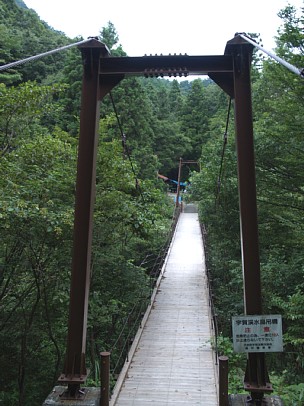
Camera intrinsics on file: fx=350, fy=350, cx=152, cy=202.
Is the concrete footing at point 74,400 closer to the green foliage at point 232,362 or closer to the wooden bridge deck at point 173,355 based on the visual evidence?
the wooden bridge deck at point 173,355

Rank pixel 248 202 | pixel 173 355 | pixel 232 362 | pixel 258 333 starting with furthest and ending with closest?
pixel 232 362
pixel 173 355
pixel 248 202
pixel 258 333

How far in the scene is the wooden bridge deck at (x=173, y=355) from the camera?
405 centimetres

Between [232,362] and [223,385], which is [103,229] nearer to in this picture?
[232,362]

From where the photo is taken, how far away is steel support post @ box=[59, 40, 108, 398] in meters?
2.94

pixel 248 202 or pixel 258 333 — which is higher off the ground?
pixel 248 202

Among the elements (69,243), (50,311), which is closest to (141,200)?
(69,243)

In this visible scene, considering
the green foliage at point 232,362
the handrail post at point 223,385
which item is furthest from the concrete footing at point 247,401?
the green foliage at point 232,362

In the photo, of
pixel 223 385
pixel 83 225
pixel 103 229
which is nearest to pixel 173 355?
pixel 103 229

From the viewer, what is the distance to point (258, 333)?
279cm

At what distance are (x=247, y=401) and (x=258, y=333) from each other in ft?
1.94

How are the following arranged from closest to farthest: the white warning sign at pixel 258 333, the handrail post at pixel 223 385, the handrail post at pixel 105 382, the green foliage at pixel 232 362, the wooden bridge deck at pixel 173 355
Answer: the white warning sign at pixel 258 333, the handrail post at pixel 223 385, the handrail post at pixel 105 382, the wooden bridge deck at pixel 173 355, the green foliage at pixel 232 362

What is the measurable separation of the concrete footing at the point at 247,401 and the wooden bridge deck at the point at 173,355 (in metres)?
1.05

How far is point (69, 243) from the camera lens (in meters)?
5.10

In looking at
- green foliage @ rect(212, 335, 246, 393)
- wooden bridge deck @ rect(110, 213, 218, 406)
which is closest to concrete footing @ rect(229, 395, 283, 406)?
wooden bridge deck @ rect(110, 213, 218, 406)
